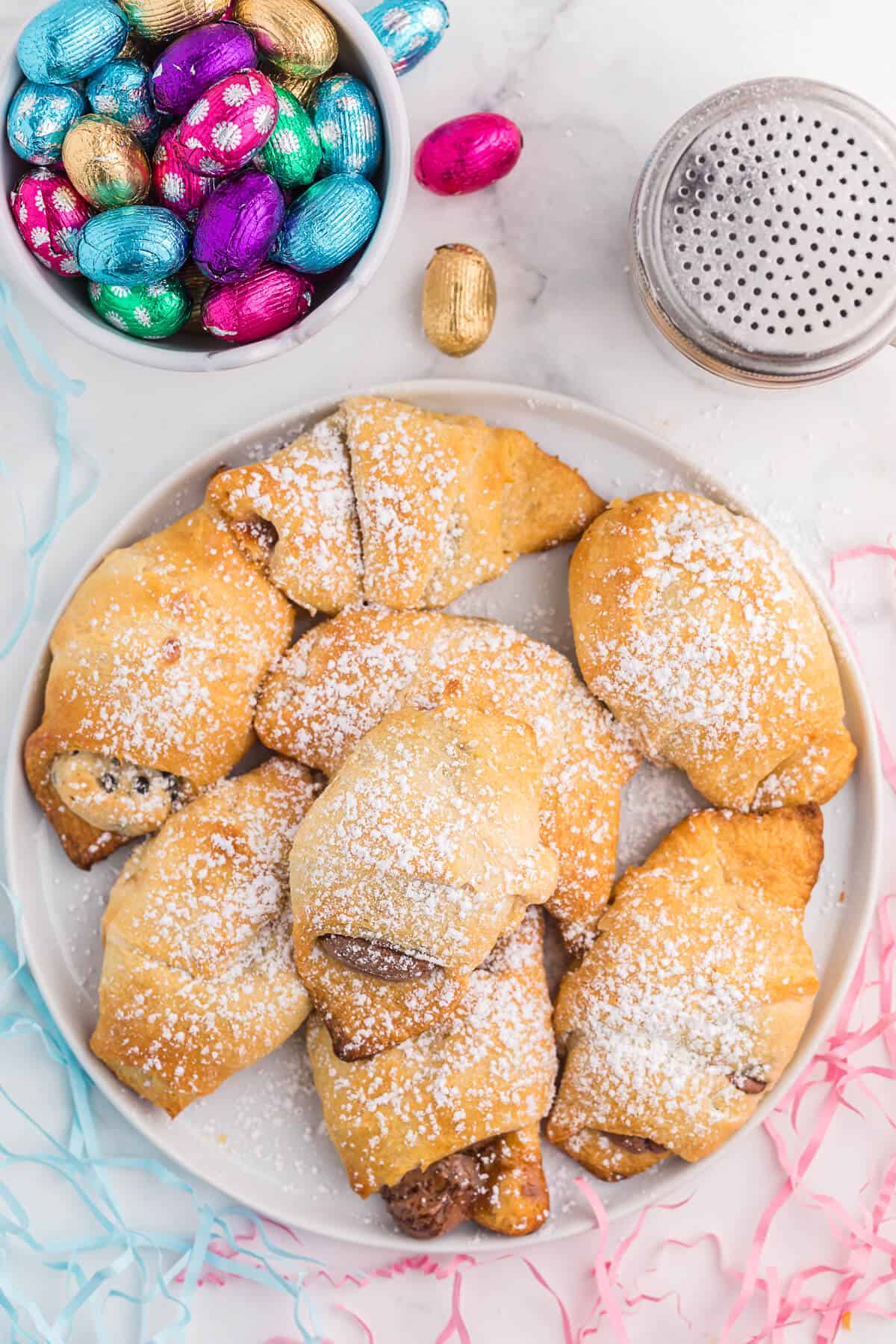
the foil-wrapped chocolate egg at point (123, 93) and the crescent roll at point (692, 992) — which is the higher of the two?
the foil-wrapped chocolate egg at point (123, 93)

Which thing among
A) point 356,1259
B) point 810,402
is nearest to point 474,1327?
point 356,1259

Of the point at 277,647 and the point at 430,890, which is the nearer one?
the point at 430,890

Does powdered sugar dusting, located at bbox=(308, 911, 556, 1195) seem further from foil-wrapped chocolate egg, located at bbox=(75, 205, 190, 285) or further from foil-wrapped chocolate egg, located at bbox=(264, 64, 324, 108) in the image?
foil-wrapped chocolate egg, located at bbox=(264, 64, 324, 108)

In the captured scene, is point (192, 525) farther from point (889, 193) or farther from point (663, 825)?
point (889, 193)

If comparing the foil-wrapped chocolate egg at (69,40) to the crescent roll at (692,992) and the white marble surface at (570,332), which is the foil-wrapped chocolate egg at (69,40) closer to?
the white marble surface at (570,332)

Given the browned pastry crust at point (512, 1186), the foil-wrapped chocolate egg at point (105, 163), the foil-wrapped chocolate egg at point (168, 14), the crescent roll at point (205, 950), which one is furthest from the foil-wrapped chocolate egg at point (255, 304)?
the browned pastry crust at point (512, 1186)
